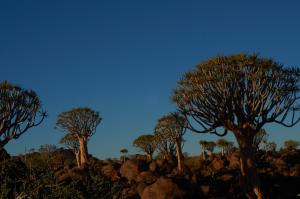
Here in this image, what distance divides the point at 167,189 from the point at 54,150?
32420mm

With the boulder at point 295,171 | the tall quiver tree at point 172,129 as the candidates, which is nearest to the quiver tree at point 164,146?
the tall quiver tree at point 172,129

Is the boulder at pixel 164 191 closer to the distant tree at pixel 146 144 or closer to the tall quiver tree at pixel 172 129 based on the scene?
the tall quiver tree at pixel 172 129

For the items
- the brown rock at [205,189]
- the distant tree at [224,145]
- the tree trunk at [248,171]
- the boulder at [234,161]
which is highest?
the distant tree at [224,145]

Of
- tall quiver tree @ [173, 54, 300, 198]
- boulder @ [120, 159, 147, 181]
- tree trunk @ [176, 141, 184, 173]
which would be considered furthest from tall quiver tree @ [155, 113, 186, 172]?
tall quiver tree @ [173, 54, 300, 198]

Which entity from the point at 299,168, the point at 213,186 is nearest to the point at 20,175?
the point at 213,186

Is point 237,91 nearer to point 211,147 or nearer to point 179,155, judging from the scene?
point 179,155

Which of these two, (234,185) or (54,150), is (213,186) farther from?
(54,150)

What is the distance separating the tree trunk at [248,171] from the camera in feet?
63.6

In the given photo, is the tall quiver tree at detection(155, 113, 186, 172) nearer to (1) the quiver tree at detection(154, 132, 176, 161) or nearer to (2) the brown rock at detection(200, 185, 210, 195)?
(1) the quiver tree at detection(154, 132, 176, 161)

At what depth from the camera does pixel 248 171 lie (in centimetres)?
1986

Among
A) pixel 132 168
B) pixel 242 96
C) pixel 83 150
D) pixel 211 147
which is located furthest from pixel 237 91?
pixel 211 147

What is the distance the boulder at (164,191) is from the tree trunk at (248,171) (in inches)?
154

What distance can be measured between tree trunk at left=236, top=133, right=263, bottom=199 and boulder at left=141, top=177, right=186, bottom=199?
3.90 m

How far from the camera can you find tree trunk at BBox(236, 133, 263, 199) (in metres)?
19.4
